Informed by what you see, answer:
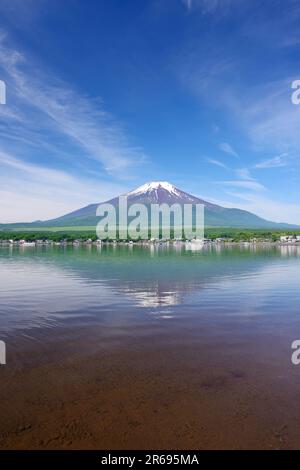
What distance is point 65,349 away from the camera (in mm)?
10367

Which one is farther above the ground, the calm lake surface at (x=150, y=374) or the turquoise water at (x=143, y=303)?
the turquoise water at (x=143, y=303)

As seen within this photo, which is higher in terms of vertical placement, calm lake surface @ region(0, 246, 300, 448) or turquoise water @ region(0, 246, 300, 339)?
turquoise water @ region(0, 246, 300, 339)

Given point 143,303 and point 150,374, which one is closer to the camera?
point 150,374

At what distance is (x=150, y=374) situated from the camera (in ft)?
28.3

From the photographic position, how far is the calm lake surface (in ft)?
20.3

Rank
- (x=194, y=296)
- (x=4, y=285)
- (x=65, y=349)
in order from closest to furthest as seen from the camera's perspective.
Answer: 1. (x=65, y=349)
2. (x=194, y=296)
3. (x=4, y=285)

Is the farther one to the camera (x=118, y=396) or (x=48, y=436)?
(x=118, y=396)

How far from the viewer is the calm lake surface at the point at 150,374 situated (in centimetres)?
618

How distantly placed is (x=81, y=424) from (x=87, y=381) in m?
1.73

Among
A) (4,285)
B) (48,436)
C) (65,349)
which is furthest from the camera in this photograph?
(4,285)

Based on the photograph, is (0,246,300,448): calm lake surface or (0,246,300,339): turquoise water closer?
(0,246,300,448): calm lake surface

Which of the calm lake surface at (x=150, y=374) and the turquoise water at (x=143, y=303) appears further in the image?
the turquoise water at (x=143, y=303)

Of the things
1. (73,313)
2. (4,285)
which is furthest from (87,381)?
(4,285)
